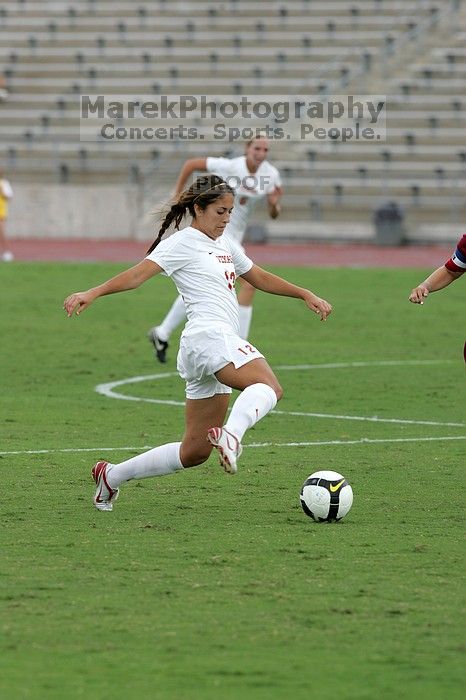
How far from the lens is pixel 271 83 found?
3572 cm

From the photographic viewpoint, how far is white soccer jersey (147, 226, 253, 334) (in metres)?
7.33

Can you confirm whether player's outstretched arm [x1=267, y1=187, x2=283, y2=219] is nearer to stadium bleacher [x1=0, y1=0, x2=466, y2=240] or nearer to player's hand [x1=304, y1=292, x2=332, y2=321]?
player's hand [x1=304, y1=292, x2=332, y2=321]

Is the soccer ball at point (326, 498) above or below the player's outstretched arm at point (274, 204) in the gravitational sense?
below

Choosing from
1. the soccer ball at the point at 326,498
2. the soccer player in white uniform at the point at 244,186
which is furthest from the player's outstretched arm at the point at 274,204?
the soccer ball at the point at 326,498

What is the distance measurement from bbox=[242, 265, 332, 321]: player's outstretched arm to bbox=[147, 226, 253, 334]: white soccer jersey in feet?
0.91

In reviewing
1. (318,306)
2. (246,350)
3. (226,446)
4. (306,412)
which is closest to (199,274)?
(246,350)

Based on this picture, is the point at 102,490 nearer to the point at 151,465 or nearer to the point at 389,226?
the point at 151,465

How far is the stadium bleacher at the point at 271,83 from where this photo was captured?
3347 cm

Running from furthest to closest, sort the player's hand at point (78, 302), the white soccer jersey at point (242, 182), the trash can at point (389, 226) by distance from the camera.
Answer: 1. the trash can at point (389, 226)
2. the white soccer jersey at point (242, 182)
3. the player's hand at point (78, 302)

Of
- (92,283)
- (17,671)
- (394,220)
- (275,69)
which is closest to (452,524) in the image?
(17,671)

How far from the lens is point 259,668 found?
482 centimetres

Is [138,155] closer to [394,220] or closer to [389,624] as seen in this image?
[394,220]

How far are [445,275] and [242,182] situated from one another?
6835 mm

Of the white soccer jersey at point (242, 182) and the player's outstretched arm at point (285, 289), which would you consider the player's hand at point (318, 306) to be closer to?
the player's outstretched arm at point (285, 289)
